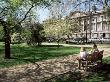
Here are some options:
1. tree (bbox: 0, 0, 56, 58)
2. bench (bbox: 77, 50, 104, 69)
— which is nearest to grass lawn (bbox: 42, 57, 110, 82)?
bench (bbox: 77, 50, 104, 69)

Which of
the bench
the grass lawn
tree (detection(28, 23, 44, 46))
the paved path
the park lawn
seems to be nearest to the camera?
the grass lawn

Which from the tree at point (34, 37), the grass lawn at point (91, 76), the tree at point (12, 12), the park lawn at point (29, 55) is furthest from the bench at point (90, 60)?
the tree at point (34, 37)

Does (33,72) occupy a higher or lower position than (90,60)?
lower

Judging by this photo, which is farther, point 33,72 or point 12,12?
point 12,12

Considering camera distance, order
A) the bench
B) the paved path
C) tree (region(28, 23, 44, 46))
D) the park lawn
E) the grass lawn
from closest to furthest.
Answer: the grass lawn
the paved path
the bench
the park lawn
tree (region(28, 23, 44, 46))

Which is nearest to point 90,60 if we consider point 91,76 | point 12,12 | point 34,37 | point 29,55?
point 91,76

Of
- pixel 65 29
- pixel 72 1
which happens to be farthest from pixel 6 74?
pixel 65 29

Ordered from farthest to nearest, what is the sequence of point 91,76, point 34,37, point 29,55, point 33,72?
point 34,37 → point 29,55 → point 33,72 → point 91,76

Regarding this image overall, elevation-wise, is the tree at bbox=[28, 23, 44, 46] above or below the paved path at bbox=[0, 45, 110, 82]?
above

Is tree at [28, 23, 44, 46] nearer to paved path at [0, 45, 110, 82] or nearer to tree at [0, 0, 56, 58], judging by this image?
tree at [0, 0, 56, 58]

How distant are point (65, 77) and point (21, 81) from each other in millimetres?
2339

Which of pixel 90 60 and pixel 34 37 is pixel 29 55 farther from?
pixel 34 37

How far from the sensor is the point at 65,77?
50.5ft

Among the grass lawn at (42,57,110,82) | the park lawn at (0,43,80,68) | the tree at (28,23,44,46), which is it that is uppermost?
the tree at (28,23,44,46)
